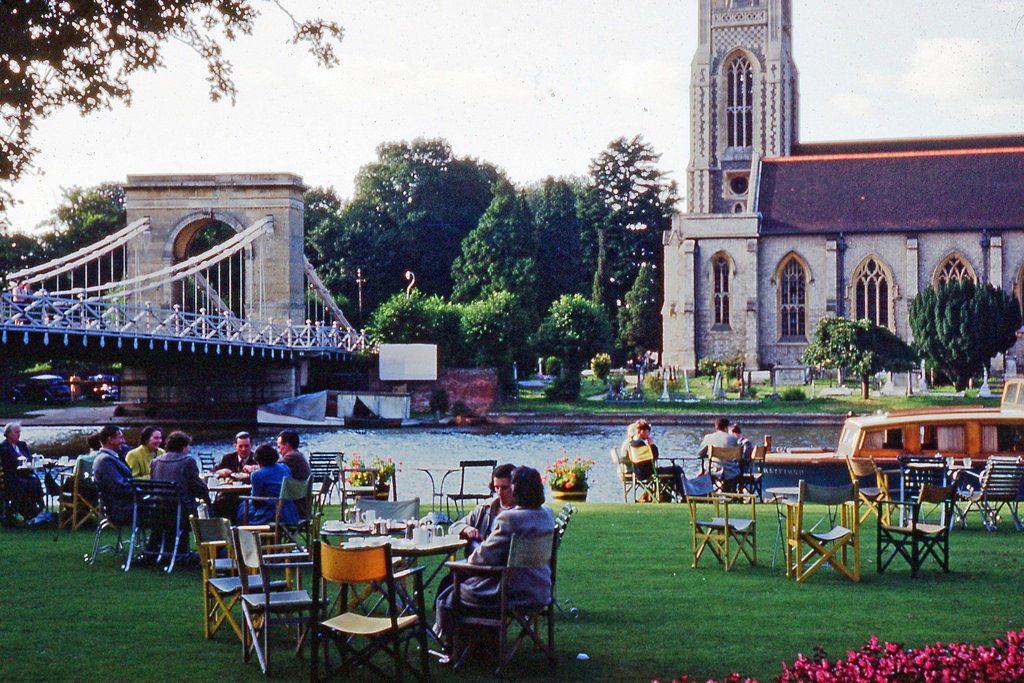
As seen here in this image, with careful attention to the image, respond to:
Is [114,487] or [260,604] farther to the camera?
[114,487]

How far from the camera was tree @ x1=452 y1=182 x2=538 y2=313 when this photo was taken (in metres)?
69.2

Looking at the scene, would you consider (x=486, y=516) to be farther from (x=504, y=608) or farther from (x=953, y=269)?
(x=953, y=269)

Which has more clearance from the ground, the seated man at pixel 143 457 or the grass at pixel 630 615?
the seated man at pixel 143 457

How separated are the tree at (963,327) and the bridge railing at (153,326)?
24279 millimetres

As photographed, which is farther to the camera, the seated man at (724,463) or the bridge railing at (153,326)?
the bridge railing at (153,326)

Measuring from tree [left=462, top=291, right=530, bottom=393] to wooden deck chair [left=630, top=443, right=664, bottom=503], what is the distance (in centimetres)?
3147

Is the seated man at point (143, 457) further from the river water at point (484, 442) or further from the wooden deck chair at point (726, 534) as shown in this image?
the river water at point (484, 442)

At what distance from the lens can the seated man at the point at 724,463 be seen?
50.8 ft

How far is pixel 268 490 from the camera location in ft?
32.7

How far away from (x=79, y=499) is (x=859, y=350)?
126ft

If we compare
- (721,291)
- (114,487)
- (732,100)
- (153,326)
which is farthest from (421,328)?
(114,487)

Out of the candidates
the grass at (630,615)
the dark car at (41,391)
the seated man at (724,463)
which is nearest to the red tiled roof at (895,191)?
the dark car at (41,391)

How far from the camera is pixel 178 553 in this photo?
10.4 metres

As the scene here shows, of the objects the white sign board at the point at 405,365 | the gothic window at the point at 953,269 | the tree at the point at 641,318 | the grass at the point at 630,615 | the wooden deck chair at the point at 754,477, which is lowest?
the grass at the point at 630,615
